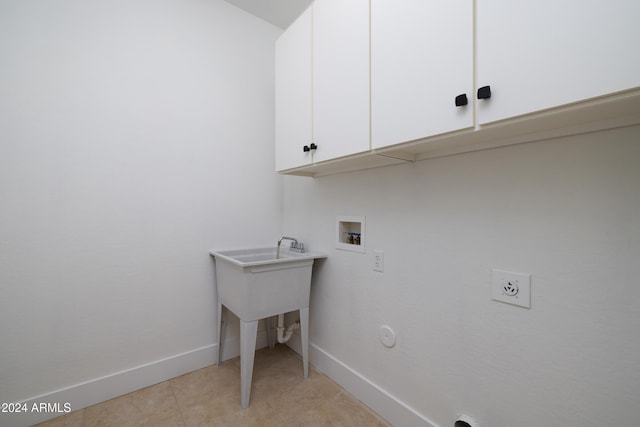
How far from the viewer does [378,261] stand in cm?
141

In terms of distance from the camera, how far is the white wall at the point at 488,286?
742 millimetres

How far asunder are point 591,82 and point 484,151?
0.42 meters

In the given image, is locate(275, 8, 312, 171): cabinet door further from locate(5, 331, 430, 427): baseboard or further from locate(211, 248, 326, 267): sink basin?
locate(5, 331, 430, 427): baseboard

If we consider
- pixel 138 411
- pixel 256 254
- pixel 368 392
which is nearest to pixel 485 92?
pixel 368 392

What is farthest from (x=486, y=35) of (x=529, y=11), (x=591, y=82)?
(x=591, y=82)

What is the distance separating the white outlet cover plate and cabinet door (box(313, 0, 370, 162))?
72 centimetres

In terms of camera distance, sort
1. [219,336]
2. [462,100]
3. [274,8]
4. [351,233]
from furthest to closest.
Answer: [274,8]
[219,336]
[351,233]
[462,100]

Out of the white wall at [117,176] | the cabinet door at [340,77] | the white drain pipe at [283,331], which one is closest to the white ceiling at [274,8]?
the white wall at [117,176]

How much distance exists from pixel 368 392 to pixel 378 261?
28.8 inches

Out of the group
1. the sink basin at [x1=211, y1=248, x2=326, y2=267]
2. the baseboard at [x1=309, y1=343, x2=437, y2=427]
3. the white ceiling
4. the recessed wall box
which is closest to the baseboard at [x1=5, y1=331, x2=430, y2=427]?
the baseboard at [x1=309, y1=343, x2=437, y2=427]

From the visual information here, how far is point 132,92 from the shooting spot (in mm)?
1552

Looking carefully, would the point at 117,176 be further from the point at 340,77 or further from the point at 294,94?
the point at 340,77

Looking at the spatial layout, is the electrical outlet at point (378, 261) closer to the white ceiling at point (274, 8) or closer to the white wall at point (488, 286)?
the white wall at point (488, 286)

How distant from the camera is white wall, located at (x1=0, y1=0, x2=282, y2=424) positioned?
1.28 meters
